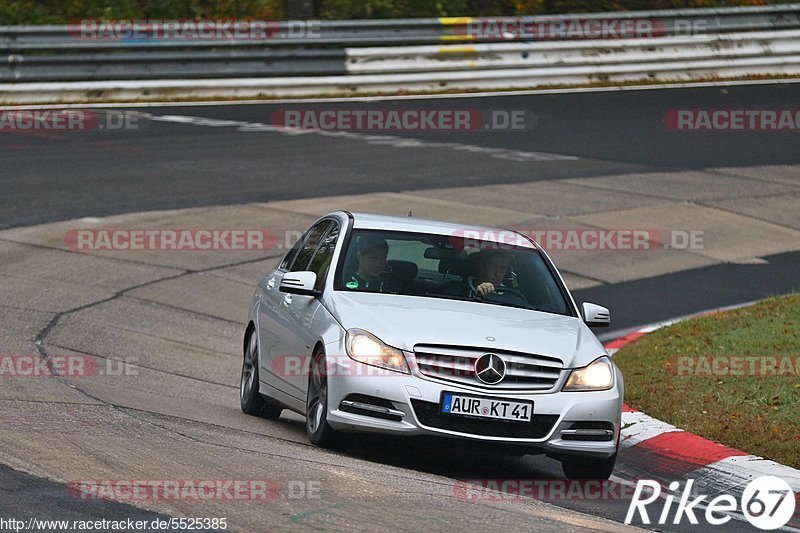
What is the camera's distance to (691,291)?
16234 millimetres

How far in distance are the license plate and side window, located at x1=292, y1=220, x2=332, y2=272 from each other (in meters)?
2.32

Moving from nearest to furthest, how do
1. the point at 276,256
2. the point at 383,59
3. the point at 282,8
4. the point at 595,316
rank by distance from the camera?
the point at 595,316
the point at 276,256
the point at 383,59
the point at 282,8

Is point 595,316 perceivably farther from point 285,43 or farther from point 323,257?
point 285,43

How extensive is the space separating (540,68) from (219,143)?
8.88 metres

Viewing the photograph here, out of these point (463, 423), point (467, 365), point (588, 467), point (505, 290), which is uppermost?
point (505, 290)

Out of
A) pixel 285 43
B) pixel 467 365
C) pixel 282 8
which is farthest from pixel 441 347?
pixel 282 8

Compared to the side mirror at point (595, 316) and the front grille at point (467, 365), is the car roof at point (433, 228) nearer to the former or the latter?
the side mirror at point (595, 316)

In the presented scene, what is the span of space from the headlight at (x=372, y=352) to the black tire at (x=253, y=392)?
176 centimetres

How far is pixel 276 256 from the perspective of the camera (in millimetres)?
16531

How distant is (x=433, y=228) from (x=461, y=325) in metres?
1.45

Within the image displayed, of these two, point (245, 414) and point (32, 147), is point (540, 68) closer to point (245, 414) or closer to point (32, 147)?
point (32, 147)

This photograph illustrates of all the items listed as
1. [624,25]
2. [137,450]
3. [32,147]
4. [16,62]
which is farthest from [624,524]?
[624,25]

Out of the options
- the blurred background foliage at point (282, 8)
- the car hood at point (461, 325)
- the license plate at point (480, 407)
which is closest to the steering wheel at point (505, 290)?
the car hood at point (461, 325)

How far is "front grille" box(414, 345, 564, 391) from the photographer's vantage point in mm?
8117
